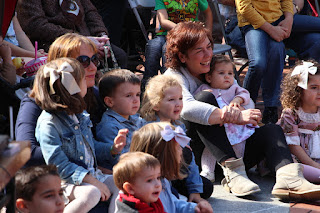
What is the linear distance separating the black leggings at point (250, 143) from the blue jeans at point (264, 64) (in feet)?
3.91

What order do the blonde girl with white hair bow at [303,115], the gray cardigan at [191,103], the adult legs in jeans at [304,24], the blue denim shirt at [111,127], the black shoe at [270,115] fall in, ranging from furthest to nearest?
the adult legs in jeans at [304,24] → the black shoe at [270,115] → the blonde girl with white hair bow at [303,115] → the gray cardigan at [191,103] → the blue denim shirt at [111,127]

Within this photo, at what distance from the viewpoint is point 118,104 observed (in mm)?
3408

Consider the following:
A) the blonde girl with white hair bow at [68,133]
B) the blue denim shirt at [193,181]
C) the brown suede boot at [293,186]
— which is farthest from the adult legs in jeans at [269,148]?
the blonde girl with white hair bow at [68,133]

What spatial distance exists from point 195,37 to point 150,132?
1.39 m

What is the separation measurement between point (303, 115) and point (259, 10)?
154cm

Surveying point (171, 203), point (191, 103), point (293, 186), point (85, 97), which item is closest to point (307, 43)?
point (191, 103)

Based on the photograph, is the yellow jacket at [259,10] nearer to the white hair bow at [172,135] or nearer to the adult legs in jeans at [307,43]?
the adult legs in jeans at [307,43]

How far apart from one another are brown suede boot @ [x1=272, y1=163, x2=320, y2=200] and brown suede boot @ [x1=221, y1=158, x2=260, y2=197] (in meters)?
0.15

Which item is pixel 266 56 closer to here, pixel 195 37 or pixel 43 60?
pixel 195 37

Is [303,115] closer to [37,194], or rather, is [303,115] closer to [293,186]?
[293,186]

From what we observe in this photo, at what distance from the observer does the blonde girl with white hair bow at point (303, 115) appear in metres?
3.95

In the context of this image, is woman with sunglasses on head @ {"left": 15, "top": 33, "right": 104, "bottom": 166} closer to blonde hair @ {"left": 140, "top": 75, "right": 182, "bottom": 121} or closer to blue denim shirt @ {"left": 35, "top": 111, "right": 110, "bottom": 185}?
blue denim shirt @ {"left": 35, "top": 111, "right": 110, "bottom": 185}

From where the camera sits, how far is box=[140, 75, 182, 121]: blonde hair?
3.57 metres

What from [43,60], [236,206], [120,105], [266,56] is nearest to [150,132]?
[120,105]
